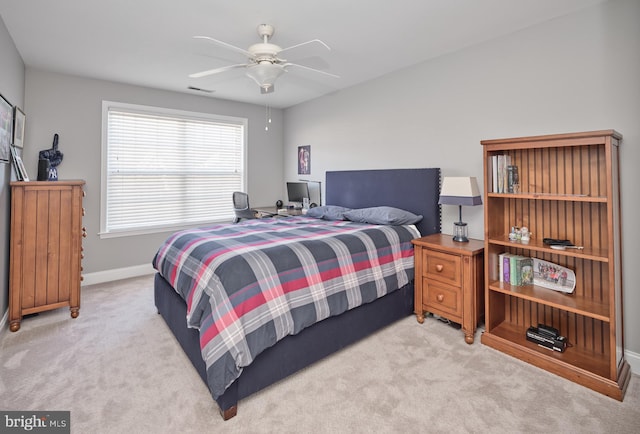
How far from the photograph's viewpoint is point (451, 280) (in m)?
2.66

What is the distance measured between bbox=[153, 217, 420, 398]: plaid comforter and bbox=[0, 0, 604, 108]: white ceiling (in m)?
1.76

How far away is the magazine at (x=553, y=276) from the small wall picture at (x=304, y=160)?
351 centimetres

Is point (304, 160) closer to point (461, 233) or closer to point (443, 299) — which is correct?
point (461, 233)

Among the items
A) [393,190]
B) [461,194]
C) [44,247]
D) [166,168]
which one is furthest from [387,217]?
[166,168]

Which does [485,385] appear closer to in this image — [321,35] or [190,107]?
[321,35]

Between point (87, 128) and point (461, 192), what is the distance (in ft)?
14.5

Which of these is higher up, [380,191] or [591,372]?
[380,191]

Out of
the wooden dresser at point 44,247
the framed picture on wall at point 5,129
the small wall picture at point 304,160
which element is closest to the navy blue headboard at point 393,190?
the small wall picture at point 304,160

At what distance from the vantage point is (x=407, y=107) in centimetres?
366

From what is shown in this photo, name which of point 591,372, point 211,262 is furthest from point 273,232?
point 591,372

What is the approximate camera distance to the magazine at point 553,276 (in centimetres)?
234

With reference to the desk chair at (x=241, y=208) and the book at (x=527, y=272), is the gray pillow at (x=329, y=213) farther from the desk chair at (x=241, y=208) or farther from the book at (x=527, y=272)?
the book at (x=527, y=272)

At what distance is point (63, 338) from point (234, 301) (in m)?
1.88

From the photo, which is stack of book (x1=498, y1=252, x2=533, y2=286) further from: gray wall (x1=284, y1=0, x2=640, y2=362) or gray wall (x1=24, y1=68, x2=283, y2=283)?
gray wall (x1=24, y1=68, x2=283, y2=283)
